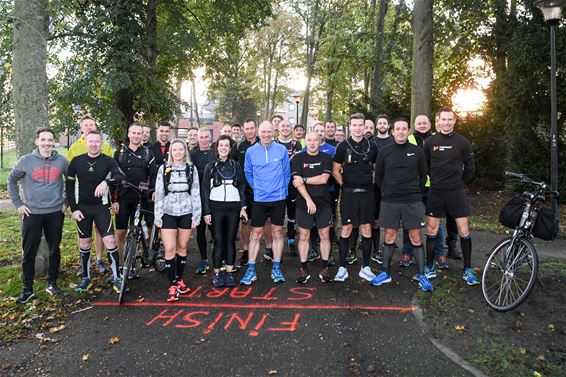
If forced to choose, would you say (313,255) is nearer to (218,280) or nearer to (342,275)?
(342,275)

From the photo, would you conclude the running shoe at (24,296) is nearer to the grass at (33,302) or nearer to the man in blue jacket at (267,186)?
the grass at (33,302)

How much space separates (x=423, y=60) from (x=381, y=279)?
7075 mm

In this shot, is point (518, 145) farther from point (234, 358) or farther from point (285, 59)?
point (285, 59)

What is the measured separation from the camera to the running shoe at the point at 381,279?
5523 mm

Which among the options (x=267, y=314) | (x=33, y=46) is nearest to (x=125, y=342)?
(x=267, y=314)

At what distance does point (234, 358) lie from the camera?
12.3 feet

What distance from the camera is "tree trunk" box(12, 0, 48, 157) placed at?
565 centimetres

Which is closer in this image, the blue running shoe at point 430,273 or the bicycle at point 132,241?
the bicycle at point 132,241

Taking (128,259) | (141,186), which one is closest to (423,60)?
(141,186)

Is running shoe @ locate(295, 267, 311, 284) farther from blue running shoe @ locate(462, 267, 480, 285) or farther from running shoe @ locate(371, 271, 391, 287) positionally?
blue running shoe @ locate(462, 267, 480, 285)

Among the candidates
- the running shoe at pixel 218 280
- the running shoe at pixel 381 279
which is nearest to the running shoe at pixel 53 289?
the running shoe at pixel 218 280

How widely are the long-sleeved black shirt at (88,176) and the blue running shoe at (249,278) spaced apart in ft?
6.85

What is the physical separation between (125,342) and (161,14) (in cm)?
1482

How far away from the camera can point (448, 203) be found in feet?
18.2
